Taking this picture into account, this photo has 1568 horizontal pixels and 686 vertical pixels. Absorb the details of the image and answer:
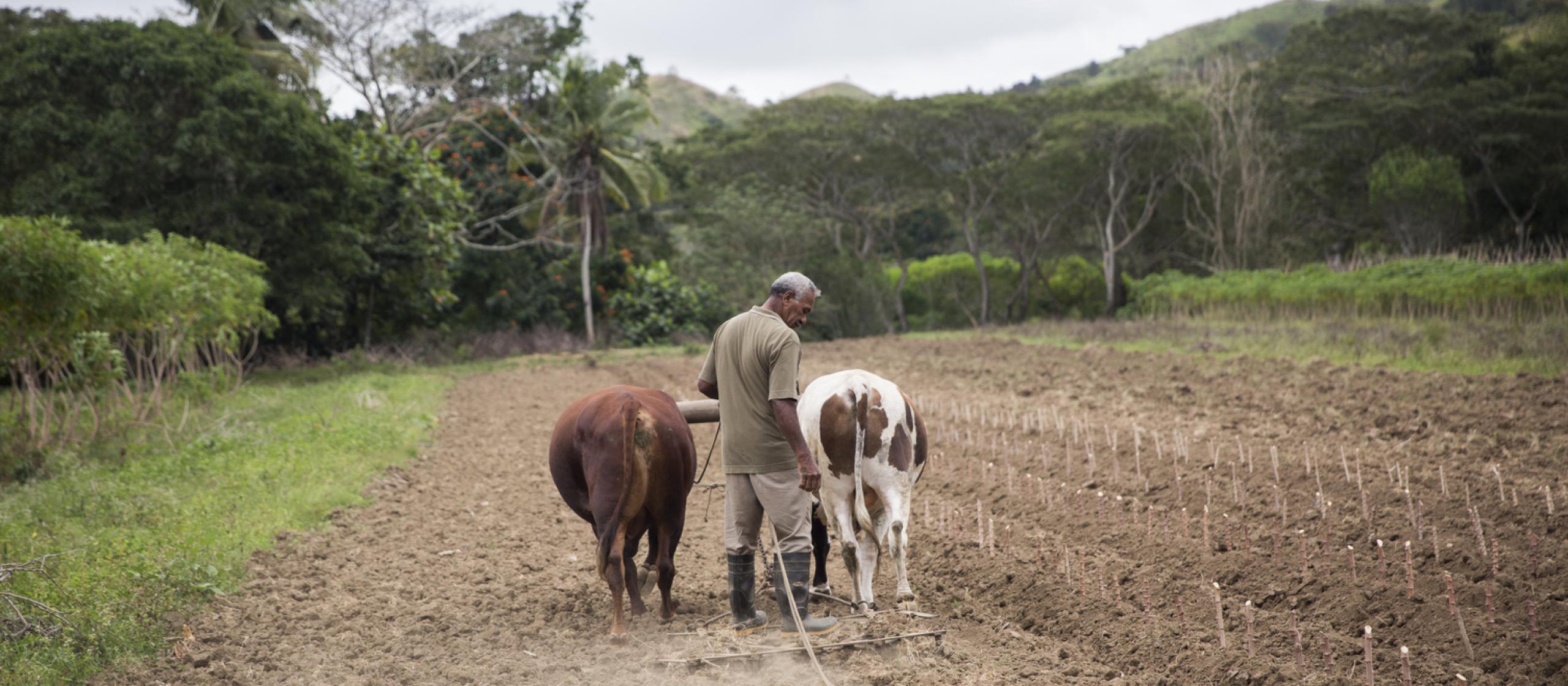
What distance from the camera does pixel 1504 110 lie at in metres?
30.8

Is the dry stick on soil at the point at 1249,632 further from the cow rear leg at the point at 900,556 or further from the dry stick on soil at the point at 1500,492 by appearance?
the dry stick on soil at the point at 1500,492

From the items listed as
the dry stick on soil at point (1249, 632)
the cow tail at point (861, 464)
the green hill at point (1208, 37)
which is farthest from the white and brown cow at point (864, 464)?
the green hill at point (1208, 37)

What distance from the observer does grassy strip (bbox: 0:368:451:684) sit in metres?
5.41

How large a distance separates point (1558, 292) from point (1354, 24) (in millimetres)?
21303

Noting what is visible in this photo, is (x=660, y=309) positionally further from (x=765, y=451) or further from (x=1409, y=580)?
(x=1409, y=580)

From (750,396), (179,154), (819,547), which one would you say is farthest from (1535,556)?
(179,154)

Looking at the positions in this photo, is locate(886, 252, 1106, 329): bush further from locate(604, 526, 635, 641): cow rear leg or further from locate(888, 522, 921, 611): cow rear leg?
locate(604, 526, 635, 641): cow rear leg

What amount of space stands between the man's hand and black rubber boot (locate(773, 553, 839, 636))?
47 centimetres

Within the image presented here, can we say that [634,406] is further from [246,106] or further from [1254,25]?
[1254,25]

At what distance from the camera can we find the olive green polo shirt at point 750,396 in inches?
204

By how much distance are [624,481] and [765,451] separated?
2.43ft

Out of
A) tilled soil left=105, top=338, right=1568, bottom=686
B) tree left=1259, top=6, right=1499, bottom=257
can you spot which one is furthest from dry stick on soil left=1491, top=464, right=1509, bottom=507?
tree left=1259, top=6, right=1499, bottom=257

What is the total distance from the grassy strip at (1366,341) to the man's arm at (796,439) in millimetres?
11066

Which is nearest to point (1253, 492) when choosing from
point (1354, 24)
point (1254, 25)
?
point (1354, 24)
